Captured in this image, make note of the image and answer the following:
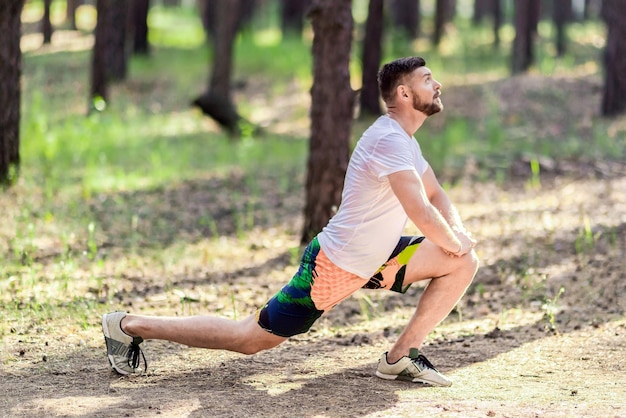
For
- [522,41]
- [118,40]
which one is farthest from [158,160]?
[522,41]

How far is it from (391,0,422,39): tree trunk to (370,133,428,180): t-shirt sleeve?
2752cm

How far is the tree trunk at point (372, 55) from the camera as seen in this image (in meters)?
18.9

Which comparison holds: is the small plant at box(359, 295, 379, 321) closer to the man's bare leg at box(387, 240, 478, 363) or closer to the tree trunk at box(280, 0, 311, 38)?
the man's bare leg at box(387, 240, 478, 363)

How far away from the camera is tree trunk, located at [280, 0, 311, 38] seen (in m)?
33.4

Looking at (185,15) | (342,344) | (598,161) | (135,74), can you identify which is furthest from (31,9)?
(342,344)

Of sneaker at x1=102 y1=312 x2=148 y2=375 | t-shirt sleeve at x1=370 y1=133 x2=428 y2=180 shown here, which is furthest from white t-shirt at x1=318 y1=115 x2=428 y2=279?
sneaker at x1=102 y1=312 x2=148 y2=375

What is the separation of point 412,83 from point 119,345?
231 cm

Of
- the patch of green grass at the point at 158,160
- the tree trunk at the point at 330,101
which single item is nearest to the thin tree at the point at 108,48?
the patch of green grass at the point at 158,160

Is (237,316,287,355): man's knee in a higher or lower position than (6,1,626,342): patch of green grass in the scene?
higher

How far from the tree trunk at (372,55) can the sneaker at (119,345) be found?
13.9 meters

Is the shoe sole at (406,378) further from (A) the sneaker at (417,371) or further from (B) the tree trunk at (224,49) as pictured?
(B) the tree trunk at (224,49)

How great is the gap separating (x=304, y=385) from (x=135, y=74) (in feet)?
72.4

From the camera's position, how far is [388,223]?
5465 millimetres

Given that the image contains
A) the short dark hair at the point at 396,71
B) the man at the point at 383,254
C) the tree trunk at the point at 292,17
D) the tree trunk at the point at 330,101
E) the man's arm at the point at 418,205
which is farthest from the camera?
the tree trunk at the point at 292,17
